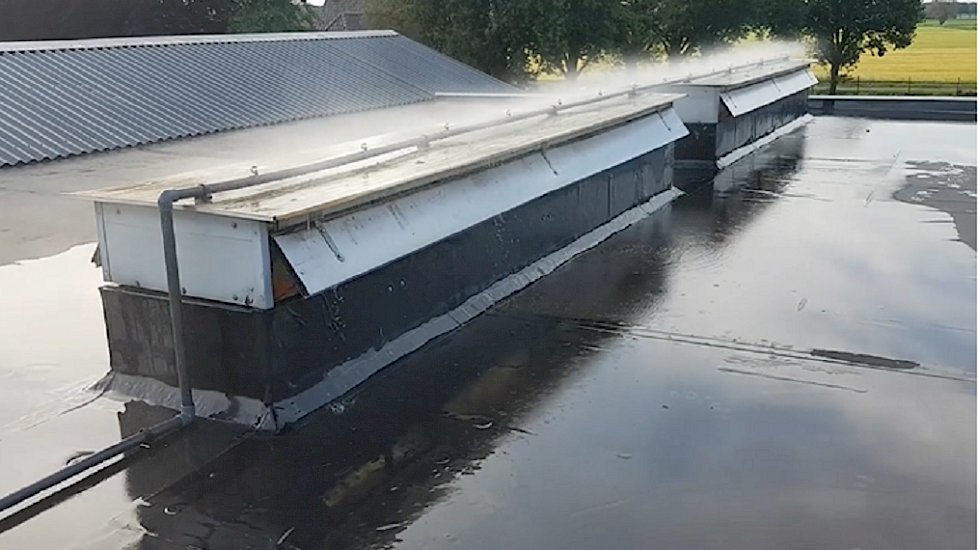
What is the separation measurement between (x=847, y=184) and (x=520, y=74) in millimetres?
14658

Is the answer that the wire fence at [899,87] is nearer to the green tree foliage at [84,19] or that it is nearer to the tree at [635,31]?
the tree at [635,31]

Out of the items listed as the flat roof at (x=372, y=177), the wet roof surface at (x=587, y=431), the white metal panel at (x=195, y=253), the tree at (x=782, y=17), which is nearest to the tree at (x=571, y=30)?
the tree at (x=782, y=17)

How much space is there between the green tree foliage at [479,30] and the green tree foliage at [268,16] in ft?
13.6

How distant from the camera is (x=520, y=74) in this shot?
23547 mm

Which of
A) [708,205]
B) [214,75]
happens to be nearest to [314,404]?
[708,205]

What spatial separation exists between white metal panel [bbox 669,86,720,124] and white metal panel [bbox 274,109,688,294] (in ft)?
12.1

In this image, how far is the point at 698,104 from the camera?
1066 centimetres

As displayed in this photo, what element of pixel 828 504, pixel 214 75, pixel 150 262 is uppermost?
pixel 214 75

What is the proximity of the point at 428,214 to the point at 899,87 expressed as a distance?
2546 cm

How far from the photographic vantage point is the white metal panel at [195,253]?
12.2 feet

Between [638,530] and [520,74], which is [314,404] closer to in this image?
[638,530]

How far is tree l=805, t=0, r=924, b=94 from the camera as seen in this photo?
25.2m

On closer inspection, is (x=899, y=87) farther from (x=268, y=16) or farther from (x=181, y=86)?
(x=181, y=86)

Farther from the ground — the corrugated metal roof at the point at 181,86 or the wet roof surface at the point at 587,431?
the corrugated metal roof at the point at 181,86
